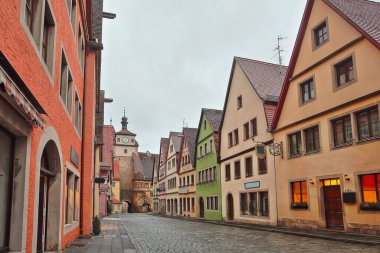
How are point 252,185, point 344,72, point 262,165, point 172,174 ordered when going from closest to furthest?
point 344,72 → point 262,165 → point 252,185 → point 172,174

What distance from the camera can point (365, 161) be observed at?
16.0m

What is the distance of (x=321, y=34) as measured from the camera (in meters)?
20.1

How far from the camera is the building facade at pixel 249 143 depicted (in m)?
24.9

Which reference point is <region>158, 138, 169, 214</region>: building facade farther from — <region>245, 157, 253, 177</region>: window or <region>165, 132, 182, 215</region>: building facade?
<region>245, 157, 253, 177</region>: window

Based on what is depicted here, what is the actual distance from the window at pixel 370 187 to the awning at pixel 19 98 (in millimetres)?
13466

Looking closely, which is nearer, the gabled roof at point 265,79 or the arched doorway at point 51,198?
the arched doorway at point 51,198

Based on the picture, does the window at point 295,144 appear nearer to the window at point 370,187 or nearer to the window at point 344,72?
the window at point 344,72

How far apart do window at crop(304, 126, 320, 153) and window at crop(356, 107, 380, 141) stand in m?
3.20

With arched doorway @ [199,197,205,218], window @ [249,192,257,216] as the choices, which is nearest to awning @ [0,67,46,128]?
window @ [249,192,257,216]

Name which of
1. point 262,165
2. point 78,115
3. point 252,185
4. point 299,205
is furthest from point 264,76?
point 78,115

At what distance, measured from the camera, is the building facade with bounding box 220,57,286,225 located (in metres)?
24.9

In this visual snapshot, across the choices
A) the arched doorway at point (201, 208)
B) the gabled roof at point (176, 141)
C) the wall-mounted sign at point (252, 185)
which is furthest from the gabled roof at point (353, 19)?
the gabled roof at point (176, 141)

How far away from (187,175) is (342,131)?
29.5m

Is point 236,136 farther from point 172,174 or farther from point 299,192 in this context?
point 172,174
